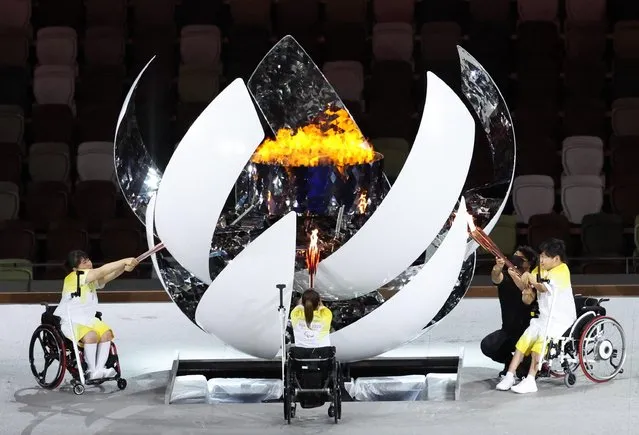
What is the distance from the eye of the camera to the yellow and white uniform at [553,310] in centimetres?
869

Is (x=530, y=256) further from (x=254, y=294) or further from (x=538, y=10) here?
(x=538, y=10)

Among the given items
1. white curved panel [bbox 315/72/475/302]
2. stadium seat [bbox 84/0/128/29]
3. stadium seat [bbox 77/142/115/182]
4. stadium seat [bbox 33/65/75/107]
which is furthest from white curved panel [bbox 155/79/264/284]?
stadium seat [bbox 84/0/128/29]

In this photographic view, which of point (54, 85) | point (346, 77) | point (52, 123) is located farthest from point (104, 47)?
point (346, 77)

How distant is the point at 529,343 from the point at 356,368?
116 centimetres

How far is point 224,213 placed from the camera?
30.5 ft

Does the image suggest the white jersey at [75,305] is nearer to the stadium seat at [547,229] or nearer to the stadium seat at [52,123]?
the stadium seat at [547,229]

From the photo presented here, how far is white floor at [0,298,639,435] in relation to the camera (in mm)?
7974

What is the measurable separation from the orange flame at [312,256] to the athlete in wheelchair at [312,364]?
278 mm

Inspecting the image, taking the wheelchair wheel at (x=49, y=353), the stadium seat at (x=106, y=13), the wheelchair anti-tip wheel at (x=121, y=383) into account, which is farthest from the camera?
the stadium seat at (x=106, y=13)

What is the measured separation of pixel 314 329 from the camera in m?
8.02

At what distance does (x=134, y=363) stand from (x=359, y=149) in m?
1.91

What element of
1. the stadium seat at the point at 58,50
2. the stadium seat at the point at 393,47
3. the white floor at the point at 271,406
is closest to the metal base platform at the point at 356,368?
the white floor at the point at 271,406

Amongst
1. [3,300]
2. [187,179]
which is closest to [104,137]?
[3,300]

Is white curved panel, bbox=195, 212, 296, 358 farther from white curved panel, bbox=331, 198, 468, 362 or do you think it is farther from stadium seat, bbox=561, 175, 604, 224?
A: stadium seat, bbox=561, 175, 604, 224
